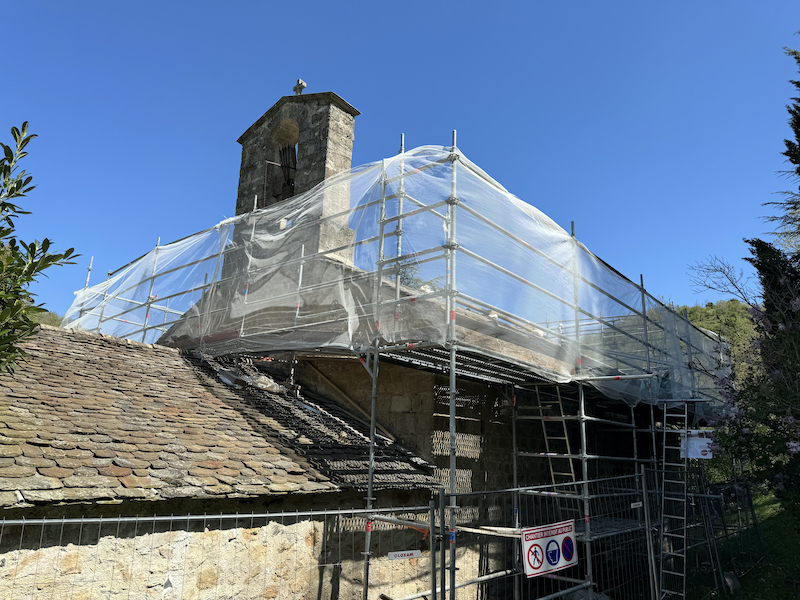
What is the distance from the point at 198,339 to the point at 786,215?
1204cm

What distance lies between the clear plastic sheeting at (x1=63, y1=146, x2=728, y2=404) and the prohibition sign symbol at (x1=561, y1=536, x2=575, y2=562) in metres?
2.17

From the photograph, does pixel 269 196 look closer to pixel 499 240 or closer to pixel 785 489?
pixel 499 240

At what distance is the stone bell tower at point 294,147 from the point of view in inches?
441

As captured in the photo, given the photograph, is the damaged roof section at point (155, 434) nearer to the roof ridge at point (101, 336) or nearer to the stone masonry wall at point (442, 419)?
the roof ridge at point (101, 336)

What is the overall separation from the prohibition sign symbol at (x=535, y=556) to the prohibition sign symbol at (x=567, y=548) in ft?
1.65

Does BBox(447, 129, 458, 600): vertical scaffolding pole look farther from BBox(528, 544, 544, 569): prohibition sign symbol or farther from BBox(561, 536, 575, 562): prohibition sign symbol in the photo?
BBox(561, 536, 575, 562): prohibition sign symbol

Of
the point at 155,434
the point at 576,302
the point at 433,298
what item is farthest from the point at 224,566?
the point at 576,302

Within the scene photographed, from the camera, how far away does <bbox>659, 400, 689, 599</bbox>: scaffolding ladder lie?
970 centimetres

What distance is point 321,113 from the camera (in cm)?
1145

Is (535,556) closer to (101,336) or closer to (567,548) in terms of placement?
(567,548)

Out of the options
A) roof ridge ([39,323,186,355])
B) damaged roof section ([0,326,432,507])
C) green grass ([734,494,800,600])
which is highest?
roof ridge ([39,323,186,355])

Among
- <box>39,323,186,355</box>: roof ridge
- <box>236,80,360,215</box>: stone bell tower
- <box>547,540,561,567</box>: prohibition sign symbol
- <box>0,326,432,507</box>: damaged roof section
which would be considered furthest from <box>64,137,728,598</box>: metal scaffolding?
<box>236,80,360,215</box>: stone bell tower

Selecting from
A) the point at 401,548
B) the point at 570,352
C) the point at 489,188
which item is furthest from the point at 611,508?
the point at 489,188

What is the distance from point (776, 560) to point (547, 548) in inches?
399
